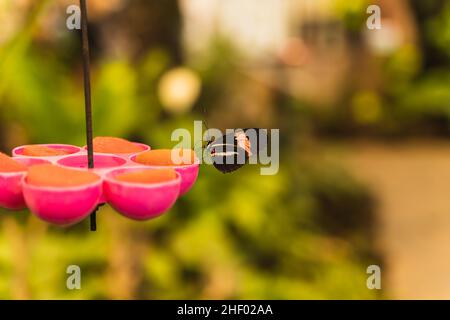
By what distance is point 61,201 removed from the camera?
0.32 meters

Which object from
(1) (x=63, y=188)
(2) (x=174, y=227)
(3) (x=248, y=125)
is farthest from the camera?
(3) (x=248, y=125)

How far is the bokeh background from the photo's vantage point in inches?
62.1

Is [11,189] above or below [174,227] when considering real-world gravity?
above

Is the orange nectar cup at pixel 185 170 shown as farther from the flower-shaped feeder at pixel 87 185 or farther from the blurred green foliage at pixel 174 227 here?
the blurred green foliage at pixel 174 227

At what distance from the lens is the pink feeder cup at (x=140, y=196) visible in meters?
0.33

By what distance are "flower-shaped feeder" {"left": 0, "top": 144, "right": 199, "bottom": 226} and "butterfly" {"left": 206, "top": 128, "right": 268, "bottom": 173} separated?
22 millimetres

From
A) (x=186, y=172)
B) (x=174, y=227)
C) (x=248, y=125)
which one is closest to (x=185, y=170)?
(x=186, y=172)

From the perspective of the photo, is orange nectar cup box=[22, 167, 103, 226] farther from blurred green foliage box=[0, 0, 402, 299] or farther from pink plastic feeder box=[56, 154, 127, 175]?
blurred green foliage box=[0, 0, 402, 299]

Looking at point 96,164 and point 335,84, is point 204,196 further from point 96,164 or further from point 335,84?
point 335,84

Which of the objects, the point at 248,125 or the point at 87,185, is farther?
the point at 248,125

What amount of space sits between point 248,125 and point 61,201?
2755 millimetres

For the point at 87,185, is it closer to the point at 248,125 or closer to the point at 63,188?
the point at 63,188

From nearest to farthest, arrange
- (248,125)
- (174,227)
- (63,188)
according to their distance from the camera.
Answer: (63,188), (174,227), (248,125)

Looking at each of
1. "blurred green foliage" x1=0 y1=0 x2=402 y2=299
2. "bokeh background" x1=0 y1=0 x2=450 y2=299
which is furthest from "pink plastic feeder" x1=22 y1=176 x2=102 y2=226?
"blurred green foliage" x1=0 y1=0 x2=402 y2=299
